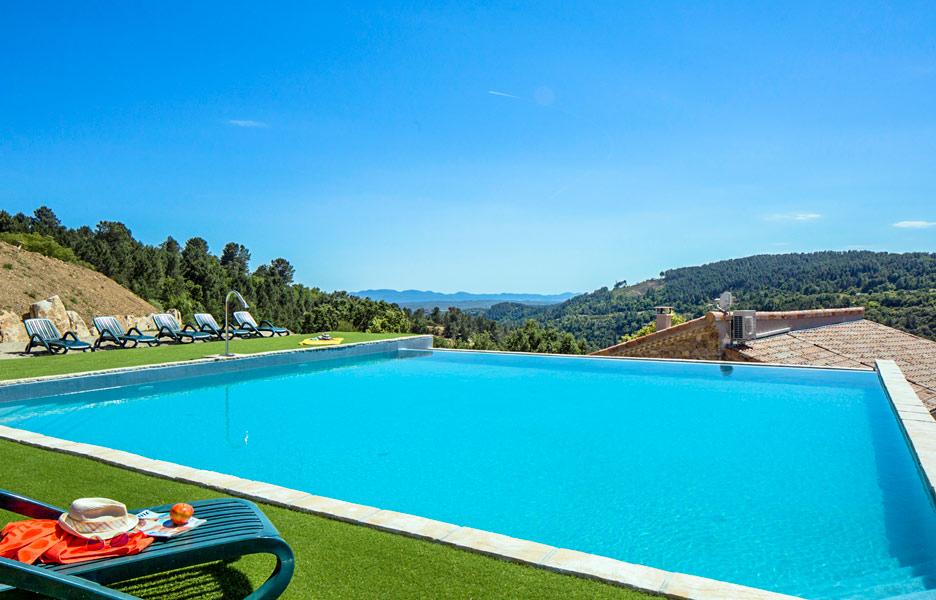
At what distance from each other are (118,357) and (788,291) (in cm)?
3881

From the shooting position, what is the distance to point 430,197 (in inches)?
953

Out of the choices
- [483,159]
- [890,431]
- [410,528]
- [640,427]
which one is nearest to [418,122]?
[483,159]

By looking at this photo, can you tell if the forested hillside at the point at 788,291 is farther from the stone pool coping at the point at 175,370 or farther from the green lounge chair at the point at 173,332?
the green lounge chair at the point at 173,332

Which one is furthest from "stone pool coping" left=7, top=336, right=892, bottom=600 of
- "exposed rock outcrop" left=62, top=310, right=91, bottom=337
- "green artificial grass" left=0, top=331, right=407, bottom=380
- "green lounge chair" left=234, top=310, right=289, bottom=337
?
"exposed rock outcrop" left=62, top=310, right=91, bottom=337

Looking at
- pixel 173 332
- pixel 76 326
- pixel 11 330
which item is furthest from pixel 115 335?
pixel 76 326

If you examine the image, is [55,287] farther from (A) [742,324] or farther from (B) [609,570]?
(B) [609,570]

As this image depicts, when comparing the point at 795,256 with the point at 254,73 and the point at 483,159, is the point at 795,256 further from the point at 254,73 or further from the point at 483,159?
the point at 254,73

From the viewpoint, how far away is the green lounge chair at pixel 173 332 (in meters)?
13.1

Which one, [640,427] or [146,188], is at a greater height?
[146,188]

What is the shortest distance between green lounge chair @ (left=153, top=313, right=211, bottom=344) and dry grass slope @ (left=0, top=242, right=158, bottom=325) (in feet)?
29.4

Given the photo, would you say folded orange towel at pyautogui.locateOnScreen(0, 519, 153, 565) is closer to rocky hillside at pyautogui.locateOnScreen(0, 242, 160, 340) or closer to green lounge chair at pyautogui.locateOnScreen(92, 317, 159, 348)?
green lounge chair at pyautogui.locateOnScreen(92, 317, 159, 348)

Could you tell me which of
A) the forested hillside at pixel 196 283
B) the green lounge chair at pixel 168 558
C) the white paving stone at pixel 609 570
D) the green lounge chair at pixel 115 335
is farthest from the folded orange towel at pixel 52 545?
the forested hillside at pixel 196 283

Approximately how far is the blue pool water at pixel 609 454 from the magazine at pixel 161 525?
2.12 metres

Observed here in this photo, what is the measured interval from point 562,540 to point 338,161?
760 inches
